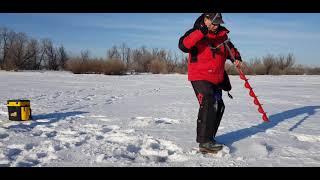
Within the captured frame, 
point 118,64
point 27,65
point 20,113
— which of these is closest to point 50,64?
point 27,65

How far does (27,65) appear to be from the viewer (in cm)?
5353

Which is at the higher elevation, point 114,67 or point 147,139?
point 114,67

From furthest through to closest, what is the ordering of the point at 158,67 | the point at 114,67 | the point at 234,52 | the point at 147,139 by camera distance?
the point at 158,67 → the point at 114,67 → the point at 147,139 → the point at 234,52

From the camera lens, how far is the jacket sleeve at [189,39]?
4.09 m

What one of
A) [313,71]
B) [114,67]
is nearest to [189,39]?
[114,67]

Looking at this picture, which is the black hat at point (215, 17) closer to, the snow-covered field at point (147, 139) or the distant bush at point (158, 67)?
the snow-covered field at point (147, 139)

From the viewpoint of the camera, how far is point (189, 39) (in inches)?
163

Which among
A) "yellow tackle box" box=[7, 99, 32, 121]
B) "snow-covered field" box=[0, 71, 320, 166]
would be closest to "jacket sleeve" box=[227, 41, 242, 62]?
"snow-covered field" box=[0, 71, 320, 166]

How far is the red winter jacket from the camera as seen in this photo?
167 inches

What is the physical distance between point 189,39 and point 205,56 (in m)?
0.35

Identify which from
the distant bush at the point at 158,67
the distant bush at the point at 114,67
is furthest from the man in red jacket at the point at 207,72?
the distant bush at the point at 158,67

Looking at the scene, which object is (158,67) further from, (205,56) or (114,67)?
(205,56)
